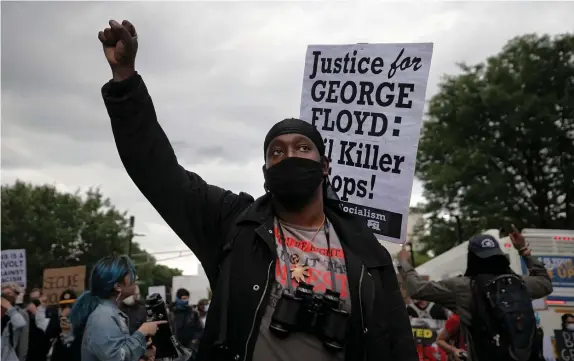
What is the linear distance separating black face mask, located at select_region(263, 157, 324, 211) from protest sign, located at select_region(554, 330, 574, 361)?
8640mm

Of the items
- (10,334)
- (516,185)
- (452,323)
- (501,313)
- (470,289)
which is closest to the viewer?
(501,313)

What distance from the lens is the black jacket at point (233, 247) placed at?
6.83 feet

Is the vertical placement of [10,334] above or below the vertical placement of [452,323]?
below

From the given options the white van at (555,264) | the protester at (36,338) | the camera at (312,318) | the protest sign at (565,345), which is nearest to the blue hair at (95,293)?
the camera at (312,318)

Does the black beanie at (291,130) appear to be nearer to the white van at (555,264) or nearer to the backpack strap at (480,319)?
the backpack strap at (480,319)

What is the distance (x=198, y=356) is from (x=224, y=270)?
31 centimetres

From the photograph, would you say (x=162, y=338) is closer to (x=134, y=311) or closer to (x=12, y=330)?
(x=134, y=311)

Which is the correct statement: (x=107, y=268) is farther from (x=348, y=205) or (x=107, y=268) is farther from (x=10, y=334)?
(x=10, y=334)

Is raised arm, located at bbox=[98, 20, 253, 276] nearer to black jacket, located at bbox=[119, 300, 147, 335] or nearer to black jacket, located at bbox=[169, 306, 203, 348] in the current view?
black jacket, located at bbox=[119, 300, 147, 335]

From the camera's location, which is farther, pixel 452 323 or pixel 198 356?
pixel 452 323

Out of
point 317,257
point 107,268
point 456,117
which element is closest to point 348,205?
point 107,268

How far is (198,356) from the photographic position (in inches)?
85.1

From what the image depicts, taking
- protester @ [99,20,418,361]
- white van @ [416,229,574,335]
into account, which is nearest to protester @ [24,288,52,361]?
protester @ [99,20,418,361]

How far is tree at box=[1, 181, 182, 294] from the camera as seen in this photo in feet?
137
